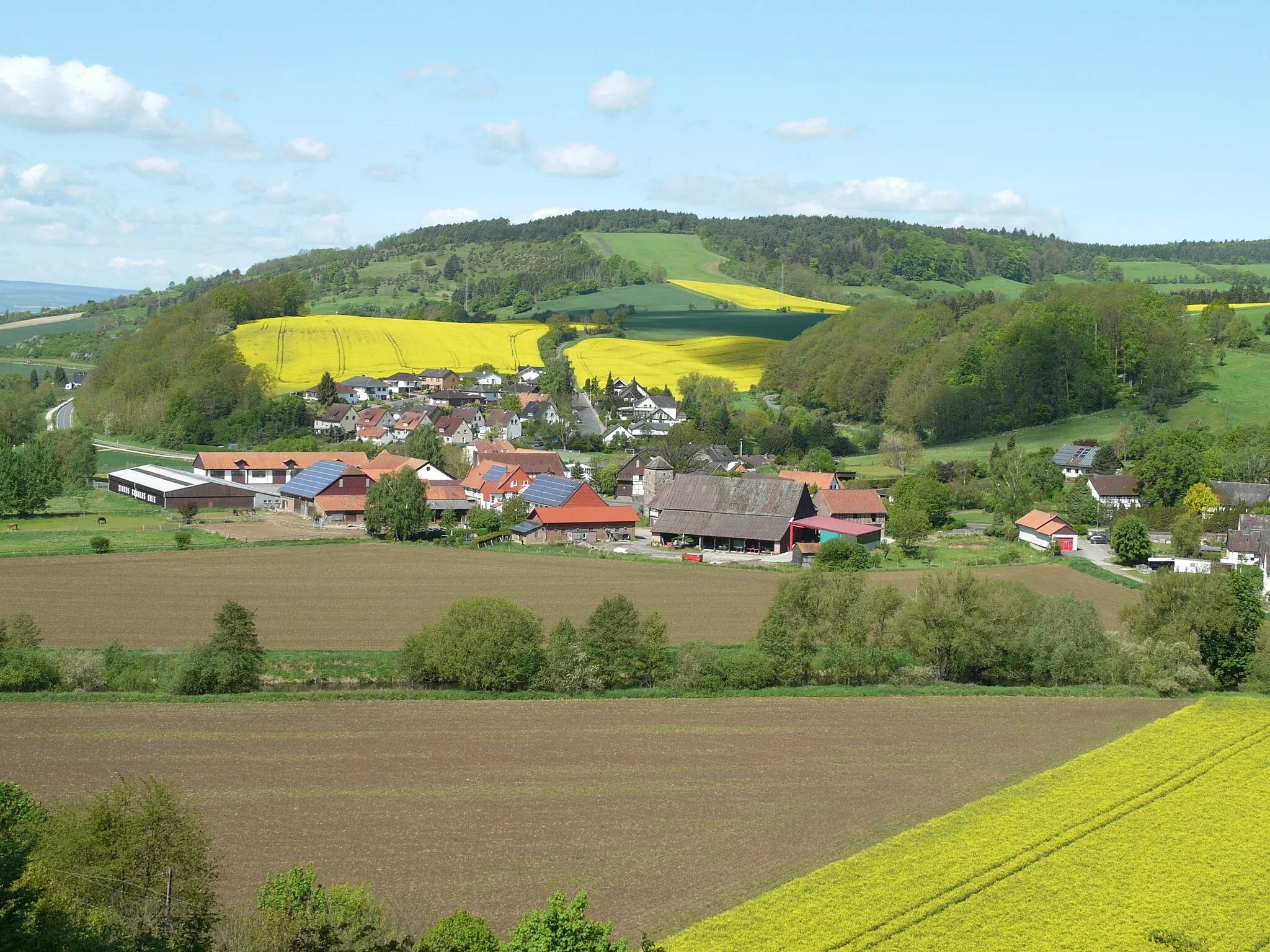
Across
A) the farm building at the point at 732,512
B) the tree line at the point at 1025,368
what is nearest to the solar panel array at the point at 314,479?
the farm building at the point at 732,512

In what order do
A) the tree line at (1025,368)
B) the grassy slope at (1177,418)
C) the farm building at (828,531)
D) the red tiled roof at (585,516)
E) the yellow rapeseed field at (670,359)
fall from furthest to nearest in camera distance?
the yellow rapeseed field at (670,359) < the tree line at (1025,368) < the grassy slope at (1177,418) < the red tiled roof at (585,516) < the farm building at (828,531)

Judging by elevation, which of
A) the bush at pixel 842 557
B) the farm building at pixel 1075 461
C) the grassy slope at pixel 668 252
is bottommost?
the bush at pixel 842 557

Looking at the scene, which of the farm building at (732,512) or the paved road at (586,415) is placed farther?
the paved road at (586,415)

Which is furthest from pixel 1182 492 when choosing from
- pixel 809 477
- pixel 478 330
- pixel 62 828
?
pixel 478 330

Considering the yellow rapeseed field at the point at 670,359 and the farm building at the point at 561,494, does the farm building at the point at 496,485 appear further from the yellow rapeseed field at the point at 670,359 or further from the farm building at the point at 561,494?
the yellow rapeseed field at the point at 670,359

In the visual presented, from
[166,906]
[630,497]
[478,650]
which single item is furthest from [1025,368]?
[166,906]

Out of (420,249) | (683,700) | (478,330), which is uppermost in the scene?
(420,249)

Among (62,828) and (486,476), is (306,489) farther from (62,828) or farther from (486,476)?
(62,828)

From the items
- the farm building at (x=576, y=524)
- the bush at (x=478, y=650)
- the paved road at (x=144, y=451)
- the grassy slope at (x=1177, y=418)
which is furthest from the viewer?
the paved road at (x=144, y=451)
